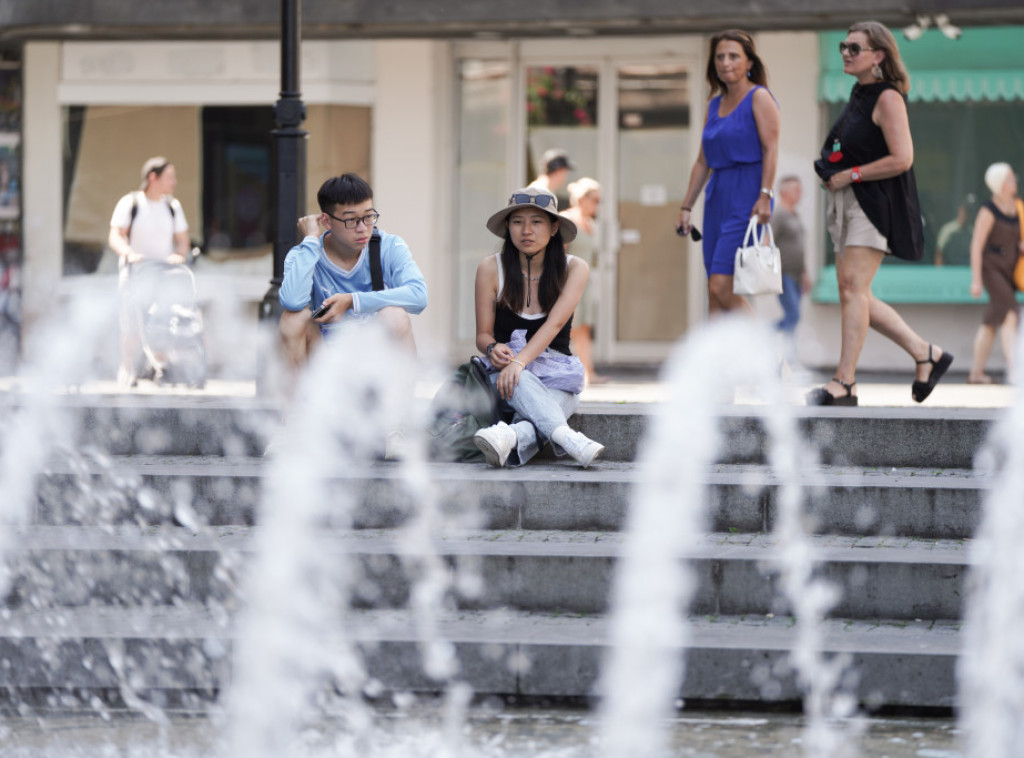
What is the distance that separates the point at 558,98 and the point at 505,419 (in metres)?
8.76

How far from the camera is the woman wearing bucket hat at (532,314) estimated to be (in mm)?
6973

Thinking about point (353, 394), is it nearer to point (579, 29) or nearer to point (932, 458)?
point (932, 458)

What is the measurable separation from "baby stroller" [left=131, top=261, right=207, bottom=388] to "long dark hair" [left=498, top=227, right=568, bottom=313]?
16.2 ft

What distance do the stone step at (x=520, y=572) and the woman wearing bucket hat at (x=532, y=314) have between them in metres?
0.96

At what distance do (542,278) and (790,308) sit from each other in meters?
5.45

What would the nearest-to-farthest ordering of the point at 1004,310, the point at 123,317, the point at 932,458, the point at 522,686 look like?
the point at 522,686, the point at 932,458, the point at 123,317, the point at 1004,310

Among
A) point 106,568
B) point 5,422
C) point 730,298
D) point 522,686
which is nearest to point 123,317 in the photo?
point 5,422

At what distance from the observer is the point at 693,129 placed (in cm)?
1522

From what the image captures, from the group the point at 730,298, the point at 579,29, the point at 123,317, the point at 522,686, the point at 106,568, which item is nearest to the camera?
the point at 522,686

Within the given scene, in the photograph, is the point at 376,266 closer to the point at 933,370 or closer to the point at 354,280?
the point at 354,280

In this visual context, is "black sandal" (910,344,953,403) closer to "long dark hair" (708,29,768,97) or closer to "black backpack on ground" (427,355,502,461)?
"long dark hair" (708,29,768,97)

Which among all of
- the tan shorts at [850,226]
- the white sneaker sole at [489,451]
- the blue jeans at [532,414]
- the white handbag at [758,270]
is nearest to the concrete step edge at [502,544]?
the white sneaker sole at [489,451]

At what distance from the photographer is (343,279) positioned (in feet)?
23.9

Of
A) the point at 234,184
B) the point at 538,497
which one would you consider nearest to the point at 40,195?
the point at 234,184
